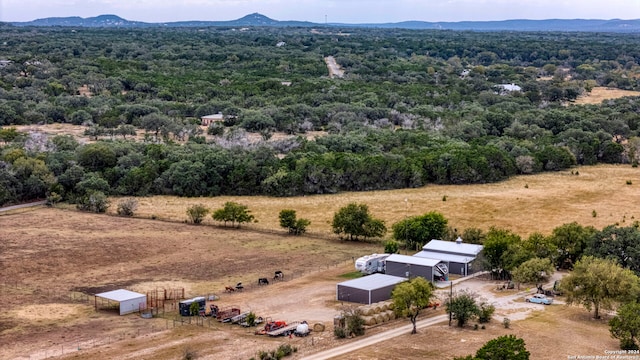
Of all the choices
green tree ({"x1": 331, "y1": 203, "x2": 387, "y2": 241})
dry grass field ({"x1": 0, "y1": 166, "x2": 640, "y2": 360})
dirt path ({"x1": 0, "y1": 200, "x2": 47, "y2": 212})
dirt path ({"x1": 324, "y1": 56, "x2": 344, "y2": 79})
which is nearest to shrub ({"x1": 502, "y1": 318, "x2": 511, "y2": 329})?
dry grass field ({"x1": 0, "y1": 166, "x2": 640, "y2": 360})

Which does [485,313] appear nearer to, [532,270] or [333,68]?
[532,270]

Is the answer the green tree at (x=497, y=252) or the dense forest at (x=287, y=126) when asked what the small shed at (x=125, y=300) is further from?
the dense forest at (x=287, y=126)

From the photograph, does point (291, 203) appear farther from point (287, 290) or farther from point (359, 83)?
point (359, 83)

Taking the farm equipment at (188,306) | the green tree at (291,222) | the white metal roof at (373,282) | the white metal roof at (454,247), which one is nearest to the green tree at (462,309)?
the white metal roof at (373,282)

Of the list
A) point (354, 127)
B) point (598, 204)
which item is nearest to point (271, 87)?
point (354, 127)

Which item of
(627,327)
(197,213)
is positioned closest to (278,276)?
(197,213)

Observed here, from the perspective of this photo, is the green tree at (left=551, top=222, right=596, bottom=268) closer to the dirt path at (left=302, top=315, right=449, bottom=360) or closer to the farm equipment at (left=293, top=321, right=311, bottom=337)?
the dirt path at (left=302, top=315, right=449, bottom=360)

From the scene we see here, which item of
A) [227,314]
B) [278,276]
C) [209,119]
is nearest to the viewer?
[227,314]
